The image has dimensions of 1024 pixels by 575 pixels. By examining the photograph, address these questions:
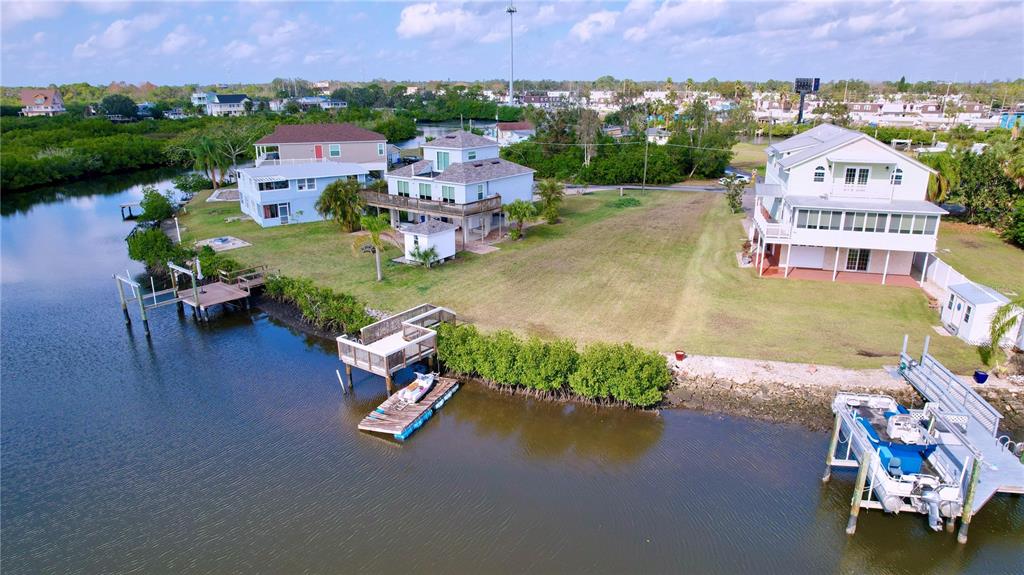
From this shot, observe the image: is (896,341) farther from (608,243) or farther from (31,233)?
(31,233)

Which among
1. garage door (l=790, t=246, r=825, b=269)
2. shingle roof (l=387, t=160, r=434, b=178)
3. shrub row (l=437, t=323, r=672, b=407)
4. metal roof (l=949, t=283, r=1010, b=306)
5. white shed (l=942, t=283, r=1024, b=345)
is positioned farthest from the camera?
shingle roof (l=387, t=160, r=434, b=178)

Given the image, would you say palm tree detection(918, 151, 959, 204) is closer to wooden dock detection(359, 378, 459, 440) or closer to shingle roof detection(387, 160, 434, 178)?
shingle roof detection(387, 160, 434, 178)

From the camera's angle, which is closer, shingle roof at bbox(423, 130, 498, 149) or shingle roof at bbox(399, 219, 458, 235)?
shingle roof at bbox(399, 219, 458, 235)

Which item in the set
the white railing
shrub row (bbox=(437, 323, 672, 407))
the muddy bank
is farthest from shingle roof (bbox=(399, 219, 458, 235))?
the white railing

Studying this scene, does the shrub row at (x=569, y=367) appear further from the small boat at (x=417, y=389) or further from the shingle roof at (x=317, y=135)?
the shingle roof at (x=317, y=135)

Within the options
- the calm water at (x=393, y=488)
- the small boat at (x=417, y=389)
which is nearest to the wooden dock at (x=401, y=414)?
the small boat at (x=417, y=389)

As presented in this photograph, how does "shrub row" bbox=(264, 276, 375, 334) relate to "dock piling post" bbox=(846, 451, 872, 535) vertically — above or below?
above
